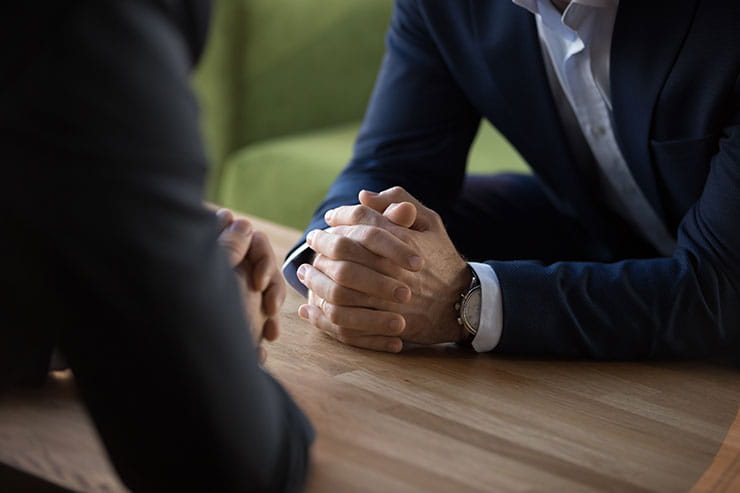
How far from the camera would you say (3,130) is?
2.10 feet

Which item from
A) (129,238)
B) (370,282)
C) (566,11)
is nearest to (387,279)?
(370,282)

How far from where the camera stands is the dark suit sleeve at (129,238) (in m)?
0.63

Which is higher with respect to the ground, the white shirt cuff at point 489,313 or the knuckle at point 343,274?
the knuckle at point 343,274

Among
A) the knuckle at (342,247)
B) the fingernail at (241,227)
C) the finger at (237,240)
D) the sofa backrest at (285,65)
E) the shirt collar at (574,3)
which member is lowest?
the sofa backrest at (285,65)

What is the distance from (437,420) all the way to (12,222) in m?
0.53

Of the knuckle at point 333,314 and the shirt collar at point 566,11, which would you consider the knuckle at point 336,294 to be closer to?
the knuckle at point 333,314

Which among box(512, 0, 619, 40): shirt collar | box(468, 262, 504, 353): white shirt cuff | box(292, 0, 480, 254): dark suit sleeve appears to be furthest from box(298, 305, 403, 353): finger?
box(512, 0, 619, 40): shirt collar

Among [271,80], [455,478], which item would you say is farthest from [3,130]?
[271,80]

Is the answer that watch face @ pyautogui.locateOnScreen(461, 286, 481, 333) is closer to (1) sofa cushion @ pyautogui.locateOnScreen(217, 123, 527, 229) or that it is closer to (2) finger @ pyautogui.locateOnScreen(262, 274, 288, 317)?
(2) finger @ pyautogui.locateOnScreen(262, 274, 288, 317)

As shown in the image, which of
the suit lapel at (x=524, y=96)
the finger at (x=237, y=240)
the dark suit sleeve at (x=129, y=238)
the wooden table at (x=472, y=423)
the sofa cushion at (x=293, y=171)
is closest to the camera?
the dark suit sleeve at (x=129, y=238)

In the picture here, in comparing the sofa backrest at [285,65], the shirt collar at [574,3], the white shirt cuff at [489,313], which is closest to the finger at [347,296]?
the white shirt cuff at [489,313]

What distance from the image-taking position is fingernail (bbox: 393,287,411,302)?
1201 mm

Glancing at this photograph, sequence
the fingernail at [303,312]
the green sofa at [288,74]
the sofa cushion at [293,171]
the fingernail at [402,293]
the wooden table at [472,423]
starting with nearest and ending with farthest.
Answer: the wooden table at [472,423]
the fingernail at [402,293]
the fingernail at [303,312]
the sofa cushion at [293,171]
the green sofa at [288,74]

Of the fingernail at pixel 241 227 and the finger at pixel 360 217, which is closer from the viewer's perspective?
the fingernail at pixel 241 227
